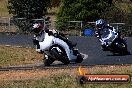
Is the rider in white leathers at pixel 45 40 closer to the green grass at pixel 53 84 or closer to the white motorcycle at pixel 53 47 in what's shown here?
the white motorcycle at pixel 53 47

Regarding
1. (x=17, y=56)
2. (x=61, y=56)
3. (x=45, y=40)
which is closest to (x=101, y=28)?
(x=17, y=56)

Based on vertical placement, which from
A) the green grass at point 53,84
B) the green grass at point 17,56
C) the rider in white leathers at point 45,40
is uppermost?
the green grass at point 53,84

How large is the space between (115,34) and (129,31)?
16633 mm

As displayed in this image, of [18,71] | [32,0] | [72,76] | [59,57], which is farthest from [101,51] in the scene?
[32,0]

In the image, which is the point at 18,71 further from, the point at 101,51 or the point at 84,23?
the point at 84,23

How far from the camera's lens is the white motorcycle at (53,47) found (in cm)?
2180

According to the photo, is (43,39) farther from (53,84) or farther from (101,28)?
(53,84)

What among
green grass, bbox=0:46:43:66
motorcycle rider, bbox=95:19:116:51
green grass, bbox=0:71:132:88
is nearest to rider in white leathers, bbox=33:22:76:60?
green grass, bbox=0:46:43:66

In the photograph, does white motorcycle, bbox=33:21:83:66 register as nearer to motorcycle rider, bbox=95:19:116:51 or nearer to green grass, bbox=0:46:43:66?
green grass, bbox=0:46:43:66

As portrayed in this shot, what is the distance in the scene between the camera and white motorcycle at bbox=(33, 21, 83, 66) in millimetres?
21797

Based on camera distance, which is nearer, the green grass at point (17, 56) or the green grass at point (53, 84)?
the green grass at point (53, 84)

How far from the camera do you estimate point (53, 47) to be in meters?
21.9

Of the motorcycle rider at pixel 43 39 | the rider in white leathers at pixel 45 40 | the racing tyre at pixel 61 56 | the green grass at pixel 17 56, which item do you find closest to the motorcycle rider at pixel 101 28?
the green grass at pixel 17 56

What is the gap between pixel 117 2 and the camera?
2154 inches
